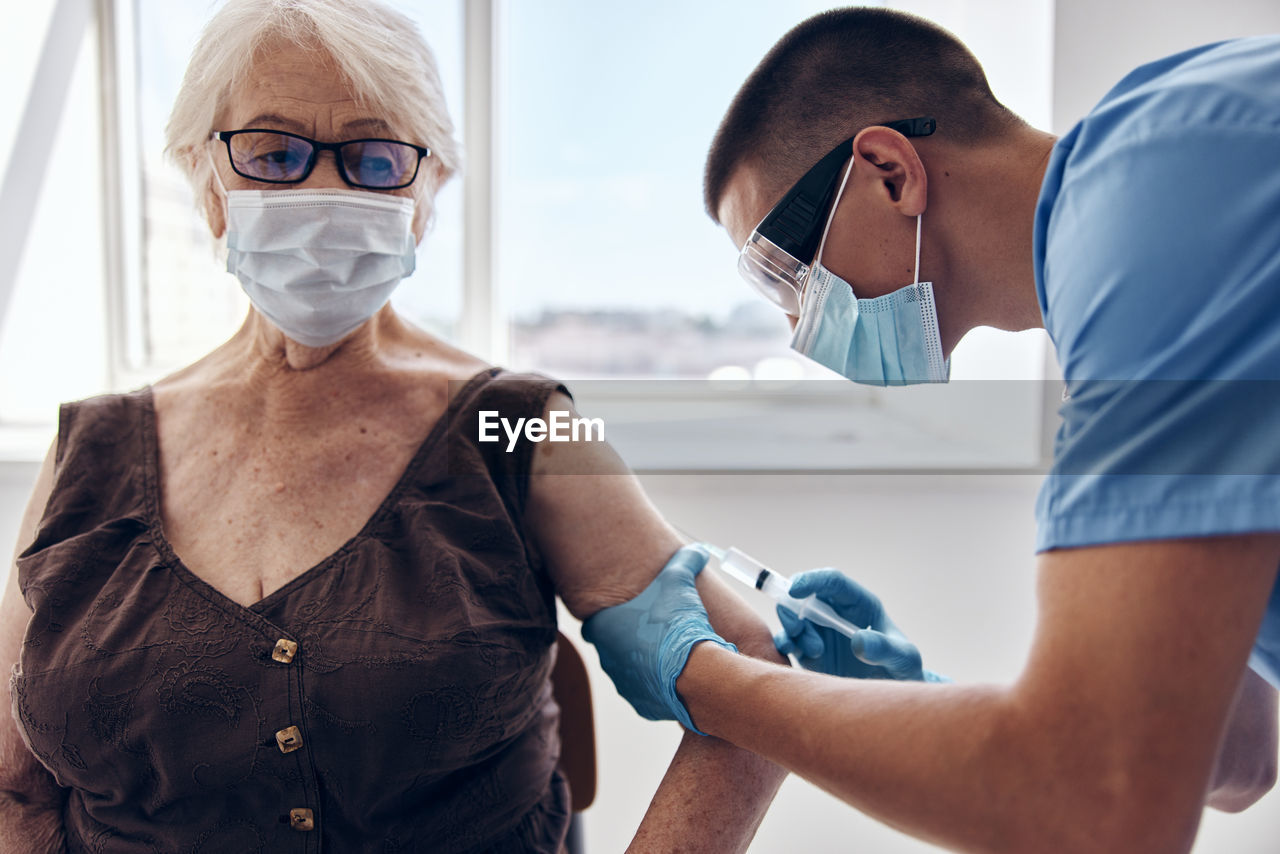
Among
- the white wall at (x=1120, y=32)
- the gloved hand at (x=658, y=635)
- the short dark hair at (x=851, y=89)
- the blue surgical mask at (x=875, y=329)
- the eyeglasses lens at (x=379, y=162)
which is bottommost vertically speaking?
the gloved hand at (x=658, y=635)

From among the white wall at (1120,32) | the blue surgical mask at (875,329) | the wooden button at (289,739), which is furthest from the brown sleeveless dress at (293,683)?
the white wall at (1120,32)

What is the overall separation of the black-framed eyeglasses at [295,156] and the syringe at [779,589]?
2.39 feet

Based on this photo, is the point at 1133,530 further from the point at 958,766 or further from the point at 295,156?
the point at 295,156

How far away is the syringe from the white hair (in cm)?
77

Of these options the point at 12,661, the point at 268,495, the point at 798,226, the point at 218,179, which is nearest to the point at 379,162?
the point at 218,179

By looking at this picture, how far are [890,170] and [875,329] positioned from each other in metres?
0.20

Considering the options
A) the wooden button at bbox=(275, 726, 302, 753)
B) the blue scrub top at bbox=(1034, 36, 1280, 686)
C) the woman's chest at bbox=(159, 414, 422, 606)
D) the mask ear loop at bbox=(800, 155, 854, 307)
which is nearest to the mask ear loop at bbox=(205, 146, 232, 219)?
the woman's chest at bbox=(159, 414, 422, 606)

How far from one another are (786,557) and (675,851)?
0.84m

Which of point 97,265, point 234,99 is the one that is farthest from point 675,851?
point 97,265

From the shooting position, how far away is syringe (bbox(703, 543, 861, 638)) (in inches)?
46.5

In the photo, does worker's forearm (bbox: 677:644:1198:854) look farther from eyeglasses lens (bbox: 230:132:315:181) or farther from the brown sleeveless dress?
eyeglasses lens (bbox: 230:132:315:181)

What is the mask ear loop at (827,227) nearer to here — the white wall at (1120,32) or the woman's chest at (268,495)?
the woman's chest at (268,495)

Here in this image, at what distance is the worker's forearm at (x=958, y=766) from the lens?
1.91 feet

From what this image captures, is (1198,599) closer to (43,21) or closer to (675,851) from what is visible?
(675,851)
